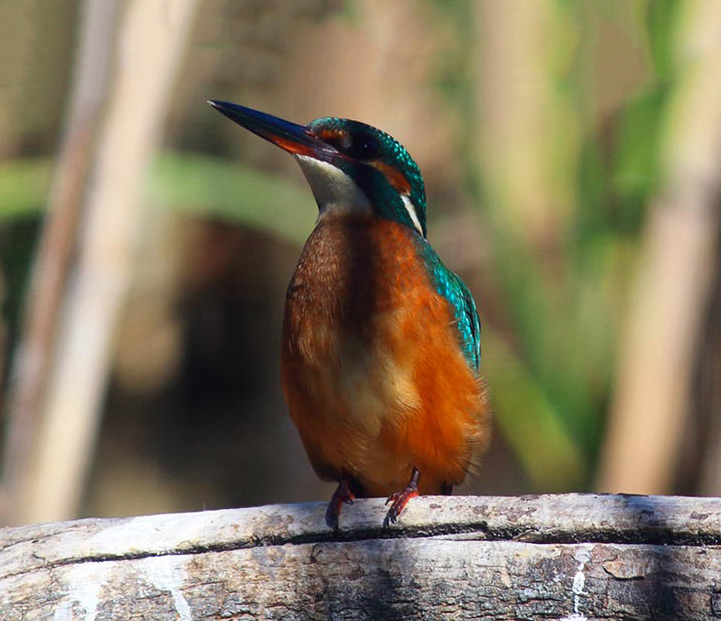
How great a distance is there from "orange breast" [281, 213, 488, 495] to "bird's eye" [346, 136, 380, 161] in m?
0.18

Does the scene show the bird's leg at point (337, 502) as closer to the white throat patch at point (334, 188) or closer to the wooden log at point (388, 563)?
the wooden log at point (388, 563)

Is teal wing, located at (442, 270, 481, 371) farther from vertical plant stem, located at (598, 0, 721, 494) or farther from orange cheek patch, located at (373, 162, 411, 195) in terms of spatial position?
vertical plant stem, located at (598, 0, 721, 494)

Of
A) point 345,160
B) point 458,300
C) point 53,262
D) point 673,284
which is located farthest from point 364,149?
point 673,284

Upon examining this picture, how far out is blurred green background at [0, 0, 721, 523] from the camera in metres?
3.31

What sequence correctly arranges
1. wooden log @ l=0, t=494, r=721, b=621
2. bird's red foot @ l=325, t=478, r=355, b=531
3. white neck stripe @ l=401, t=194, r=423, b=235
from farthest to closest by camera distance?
white neck stripe @ l=401, t=194, r=423, b=235, bird's red foot @ l=325, t=478, r=355, b=531, wooden log @ l=0, t=494, r=721, b=621

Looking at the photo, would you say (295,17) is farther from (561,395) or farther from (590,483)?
(590,483)

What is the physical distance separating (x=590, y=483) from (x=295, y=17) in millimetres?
2548

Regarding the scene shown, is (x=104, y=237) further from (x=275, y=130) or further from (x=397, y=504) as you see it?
(x=397, y=504)

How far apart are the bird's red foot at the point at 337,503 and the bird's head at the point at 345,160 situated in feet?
2.32

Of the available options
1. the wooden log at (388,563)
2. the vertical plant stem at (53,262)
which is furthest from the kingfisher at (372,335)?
the vertical plant stem at (53,262)

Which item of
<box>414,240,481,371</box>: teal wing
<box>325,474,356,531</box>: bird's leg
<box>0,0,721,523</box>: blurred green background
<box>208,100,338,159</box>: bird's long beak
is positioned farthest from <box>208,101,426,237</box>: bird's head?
<box>0,0,721,523</box>: blurred green background

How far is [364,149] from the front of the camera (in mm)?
2752

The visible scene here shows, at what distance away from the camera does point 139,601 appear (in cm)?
207

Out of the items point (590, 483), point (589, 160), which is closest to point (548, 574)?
point (590, 483)
